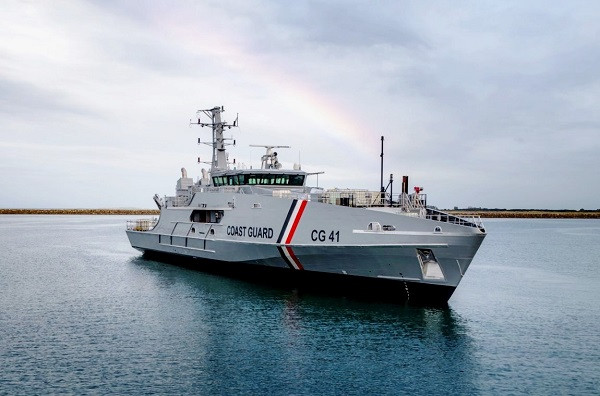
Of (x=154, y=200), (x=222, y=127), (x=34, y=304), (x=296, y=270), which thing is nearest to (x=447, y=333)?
(x=296, y=270)

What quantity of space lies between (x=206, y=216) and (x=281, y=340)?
1828 cm

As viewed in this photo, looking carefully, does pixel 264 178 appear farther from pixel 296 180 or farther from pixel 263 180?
pixel 296 180

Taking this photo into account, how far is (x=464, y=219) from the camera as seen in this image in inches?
968

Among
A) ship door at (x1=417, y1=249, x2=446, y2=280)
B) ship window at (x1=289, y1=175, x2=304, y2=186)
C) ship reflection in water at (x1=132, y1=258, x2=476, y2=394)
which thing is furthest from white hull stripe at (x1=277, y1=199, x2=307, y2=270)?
ship window at (x1=289, y1=175, x2=304, y2=186)

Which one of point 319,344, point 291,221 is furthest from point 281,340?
point 291,221

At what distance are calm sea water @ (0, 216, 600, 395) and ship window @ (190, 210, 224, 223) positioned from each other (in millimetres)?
4253

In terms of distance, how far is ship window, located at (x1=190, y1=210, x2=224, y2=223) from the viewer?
112 feet

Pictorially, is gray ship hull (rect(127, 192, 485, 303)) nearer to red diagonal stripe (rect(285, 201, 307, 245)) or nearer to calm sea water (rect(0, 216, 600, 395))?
red diagonal stripe (rect(285, 201, 307, 245))

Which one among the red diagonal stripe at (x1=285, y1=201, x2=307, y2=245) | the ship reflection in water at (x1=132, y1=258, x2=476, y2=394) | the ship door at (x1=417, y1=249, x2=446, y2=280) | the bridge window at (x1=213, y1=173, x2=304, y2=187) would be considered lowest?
the ship reflection in water at (x1=132, y1=258, x2=476, y2=394)

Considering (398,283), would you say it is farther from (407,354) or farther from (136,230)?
(136,230)

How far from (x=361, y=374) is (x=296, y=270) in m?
13.2

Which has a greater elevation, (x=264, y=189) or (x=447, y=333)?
(x=264, y=189)

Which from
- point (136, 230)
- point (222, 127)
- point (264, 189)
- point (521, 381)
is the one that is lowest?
point (521, 381)

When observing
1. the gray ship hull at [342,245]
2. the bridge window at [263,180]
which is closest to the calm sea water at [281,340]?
the gray ship hull at [342,245]
